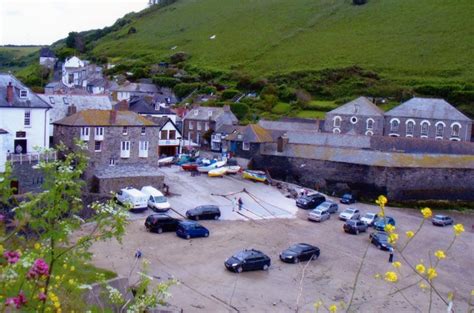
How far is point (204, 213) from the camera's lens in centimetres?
2594

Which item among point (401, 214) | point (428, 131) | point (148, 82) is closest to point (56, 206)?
point (401, 214)

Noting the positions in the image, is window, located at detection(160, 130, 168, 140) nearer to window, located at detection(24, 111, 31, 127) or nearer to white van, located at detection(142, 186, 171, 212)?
white van, located at detection(142, 186, 171, 212)

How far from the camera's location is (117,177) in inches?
1118

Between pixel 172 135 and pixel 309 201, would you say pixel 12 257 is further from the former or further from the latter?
pixel 172 135

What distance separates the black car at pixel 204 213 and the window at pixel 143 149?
320 inches

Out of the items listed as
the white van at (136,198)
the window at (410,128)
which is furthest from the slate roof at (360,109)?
the white van at (136,198)

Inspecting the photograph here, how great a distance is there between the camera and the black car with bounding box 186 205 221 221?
84.5ft

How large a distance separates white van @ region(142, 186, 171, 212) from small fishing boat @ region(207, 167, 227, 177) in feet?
25.1

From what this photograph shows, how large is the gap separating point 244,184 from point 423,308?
18302mm

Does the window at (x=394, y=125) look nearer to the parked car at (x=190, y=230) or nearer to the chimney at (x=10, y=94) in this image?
the parked car at (x=190, y=230)

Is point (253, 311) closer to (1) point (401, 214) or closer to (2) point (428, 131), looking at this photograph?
(1) point (401, 214)

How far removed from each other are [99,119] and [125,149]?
2.36 m

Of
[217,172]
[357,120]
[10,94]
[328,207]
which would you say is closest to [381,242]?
[328,207]

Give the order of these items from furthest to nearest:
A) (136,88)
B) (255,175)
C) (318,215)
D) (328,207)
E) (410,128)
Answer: (136,88), (410,128), (255,175), (328,207), (318,215)
